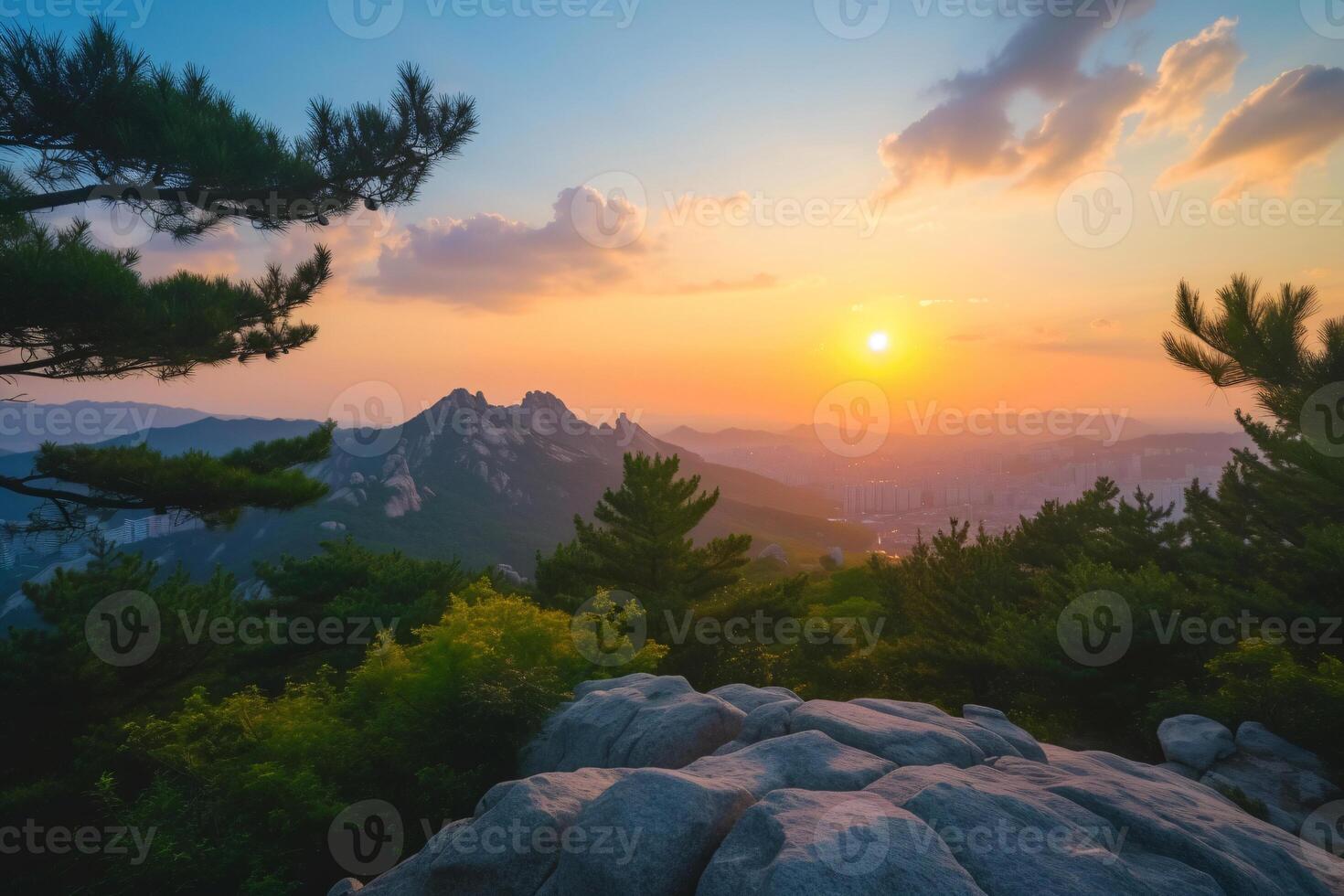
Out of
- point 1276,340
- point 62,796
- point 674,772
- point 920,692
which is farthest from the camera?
point 920,692

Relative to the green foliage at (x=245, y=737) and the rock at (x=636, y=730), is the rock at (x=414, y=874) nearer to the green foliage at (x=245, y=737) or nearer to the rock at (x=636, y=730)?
the green foliage at (x=245, y=737)

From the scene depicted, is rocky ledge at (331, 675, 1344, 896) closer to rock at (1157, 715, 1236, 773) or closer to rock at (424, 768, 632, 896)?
rock at (424, 768, 632, 896)

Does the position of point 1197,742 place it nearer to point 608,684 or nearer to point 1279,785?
point 1279,785

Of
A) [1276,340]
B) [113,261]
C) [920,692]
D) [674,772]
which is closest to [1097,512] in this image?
[920,692]

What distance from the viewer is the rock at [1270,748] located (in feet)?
28.8

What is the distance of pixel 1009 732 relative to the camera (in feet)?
24.4

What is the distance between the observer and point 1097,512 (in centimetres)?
2186

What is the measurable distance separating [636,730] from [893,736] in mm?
3176

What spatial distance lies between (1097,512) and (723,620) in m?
15.0

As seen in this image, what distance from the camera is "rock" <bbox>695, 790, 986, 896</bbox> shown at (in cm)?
370

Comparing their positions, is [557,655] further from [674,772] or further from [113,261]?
[113,261]

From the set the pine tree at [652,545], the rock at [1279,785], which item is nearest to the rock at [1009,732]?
the rock at [1279,785]

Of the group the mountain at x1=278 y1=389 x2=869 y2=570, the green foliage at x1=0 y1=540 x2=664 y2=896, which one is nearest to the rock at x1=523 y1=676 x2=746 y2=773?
the green foliage at x1=0 y1=540 x2=664 y2=896

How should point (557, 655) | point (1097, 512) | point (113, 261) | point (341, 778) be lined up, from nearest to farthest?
point (113, 261) → point (341, 778) → point (557, 655) → point (1097, 512)
